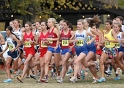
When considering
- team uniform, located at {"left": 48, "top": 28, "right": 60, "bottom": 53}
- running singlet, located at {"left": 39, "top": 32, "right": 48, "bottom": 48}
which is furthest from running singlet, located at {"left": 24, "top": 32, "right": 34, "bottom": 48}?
team uniform, located at {"left": 48, "top": 28, "right": 60, "bottom": 53}

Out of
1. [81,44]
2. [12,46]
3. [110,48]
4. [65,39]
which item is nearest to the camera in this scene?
[81,44]

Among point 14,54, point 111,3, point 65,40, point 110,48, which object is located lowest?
point 14,54

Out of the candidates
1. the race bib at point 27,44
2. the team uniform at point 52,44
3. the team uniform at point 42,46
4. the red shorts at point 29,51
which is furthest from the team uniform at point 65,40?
the race bib at point 27,44

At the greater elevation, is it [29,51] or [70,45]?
[70,45]

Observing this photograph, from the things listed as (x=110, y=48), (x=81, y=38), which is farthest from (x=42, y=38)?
(x=110, y=48)

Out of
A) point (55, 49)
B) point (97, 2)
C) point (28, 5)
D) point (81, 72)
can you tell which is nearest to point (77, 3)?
point (97, 2)

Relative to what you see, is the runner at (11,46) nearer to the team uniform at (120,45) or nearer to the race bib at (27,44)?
the race bib at (27,44)

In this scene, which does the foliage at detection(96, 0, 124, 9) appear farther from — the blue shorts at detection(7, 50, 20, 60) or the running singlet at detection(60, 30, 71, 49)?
the running singlet at detection(60, 30, 71, 49)

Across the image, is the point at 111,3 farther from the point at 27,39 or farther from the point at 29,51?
the point at 29,51

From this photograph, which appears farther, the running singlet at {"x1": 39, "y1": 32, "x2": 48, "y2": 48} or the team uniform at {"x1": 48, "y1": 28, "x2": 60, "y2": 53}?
the running singlet at {"x1": 39, "y1": 32, "x2": 48, "y2": 48}

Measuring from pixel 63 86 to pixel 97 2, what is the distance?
53.3 feet

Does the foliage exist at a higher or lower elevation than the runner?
higher

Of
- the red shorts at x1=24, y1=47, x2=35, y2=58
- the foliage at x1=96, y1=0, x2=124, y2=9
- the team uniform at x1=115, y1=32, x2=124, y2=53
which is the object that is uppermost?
the foliage at x1=96, y1=0, x2=124, y2=9

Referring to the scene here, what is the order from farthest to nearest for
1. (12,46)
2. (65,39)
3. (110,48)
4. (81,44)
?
1. (12,46)
2. (65,39)
3. (110,48)
4. (81,44)
